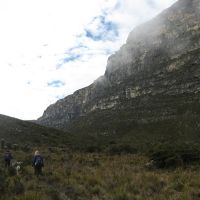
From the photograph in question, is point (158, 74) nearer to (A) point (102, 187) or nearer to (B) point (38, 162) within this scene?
(B) point (38, 162)

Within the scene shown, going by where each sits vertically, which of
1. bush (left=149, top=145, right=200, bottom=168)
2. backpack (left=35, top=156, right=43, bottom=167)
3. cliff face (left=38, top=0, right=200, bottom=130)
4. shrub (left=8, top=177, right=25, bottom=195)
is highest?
cliff face (left=38, top=0, right=200, bottom=130)

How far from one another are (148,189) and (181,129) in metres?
68.1

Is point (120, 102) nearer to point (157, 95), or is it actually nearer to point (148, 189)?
point (157, 95)

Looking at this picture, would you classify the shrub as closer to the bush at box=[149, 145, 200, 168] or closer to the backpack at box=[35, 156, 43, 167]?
the backpack at box=[35, 156, 43, 167]

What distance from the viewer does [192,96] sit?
335 ft

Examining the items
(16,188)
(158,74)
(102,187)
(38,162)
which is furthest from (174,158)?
(158,74)

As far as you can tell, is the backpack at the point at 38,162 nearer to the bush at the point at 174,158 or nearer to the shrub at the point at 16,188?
the shrub at the point at 16,188

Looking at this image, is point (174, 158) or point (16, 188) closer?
point (16, 188)

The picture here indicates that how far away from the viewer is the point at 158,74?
130500 millimetres

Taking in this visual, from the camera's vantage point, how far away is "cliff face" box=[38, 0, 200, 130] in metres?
105

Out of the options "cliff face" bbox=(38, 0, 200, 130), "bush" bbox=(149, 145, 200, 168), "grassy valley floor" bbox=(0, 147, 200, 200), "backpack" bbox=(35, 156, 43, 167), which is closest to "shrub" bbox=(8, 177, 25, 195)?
"grassy valley floor" bbox=(0, 147, 200, 200)

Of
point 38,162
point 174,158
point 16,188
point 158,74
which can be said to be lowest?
point 16,188

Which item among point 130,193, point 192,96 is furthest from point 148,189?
point 192,96

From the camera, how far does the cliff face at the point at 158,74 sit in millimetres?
105150
